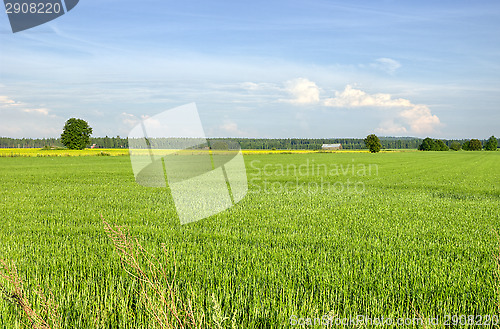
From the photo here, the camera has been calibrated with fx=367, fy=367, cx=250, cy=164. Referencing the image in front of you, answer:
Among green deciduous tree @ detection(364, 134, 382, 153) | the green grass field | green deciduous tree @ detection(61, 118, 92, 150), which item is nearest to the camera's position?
the green grass field

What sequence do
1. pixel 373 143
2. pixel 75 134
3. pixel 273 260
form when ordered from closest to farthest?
pixel 273 260 → pixel 75 134 → pixel 373 143

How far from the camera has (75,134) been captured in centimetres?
11369

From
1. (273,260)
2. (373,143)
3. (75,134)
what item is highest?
(75,134)

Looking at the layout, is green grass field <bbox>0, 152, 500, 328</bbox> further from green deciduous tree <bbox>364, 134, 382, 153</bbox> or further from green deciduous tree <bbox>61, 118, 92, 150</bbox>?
green deciduous tree <bbox>364, 134, 382, 153</bbox>

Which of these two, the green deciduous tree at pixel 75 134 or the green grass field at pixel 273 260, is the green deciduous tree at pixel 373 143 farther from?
the green grass field at pixel 273 260

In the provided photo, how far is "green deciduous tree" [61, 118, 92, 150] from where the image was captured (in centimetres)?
11297

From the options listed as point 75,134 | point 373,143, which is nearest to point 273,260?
point 75,134

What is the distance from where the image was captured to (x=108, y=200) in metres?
17.6

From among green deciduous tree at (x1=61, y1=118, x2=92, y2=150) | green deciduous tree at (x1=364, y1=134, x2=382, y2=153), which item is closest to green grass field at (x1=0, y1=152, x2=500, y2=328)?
green deciduous tree at (x1=61, y1=118, x2=92, y2=150)

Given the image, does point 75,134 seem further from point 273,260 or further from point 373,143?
point 273,260

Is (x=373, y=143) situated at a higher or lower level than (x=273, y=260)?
higher

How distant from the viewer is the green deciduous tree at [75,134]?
113 m

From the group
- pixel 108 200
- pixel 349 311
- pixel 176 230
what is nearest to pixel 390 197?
pixel 176 230

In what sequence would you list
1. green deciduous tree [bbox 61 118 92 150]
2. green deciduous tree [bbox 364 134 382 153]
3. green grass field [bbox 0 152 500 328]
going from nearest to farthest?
green grass field [bbox 0 152 500 328] < green deciduous tree [bbox 61 118 92 150] < green deciduous tree [bbox 364 134 382 153]
